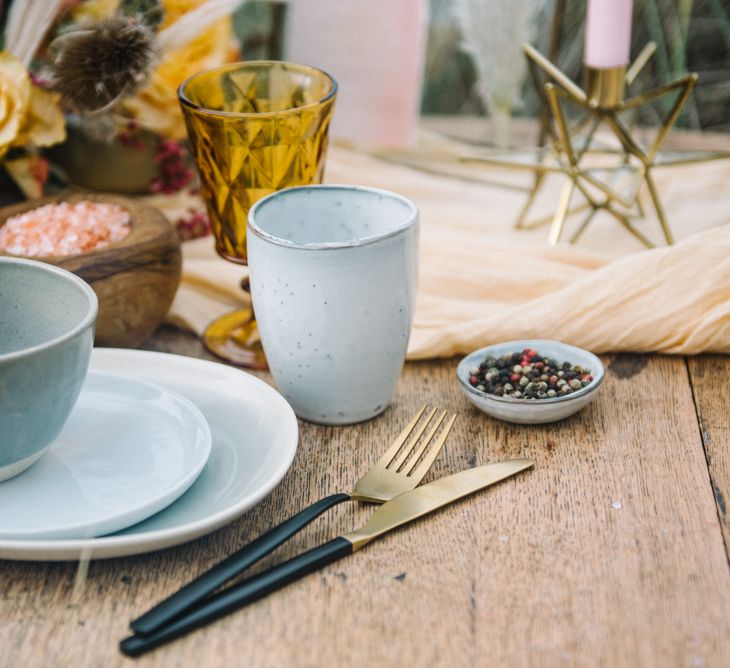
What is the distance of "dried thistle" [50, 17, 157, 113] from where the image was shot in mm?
826

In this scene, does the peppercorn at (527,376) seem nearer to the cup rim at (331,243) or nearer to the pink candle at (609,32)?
the cup rim at (331,243)

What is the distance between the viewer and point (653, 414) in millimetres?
731

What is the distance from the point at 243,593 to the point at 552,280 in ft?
1.46

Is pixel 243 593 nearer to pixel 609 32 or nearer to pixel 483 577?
pixel 483 577

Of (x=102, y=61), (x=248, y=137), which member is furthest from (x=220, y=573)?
(x=102, y=61)

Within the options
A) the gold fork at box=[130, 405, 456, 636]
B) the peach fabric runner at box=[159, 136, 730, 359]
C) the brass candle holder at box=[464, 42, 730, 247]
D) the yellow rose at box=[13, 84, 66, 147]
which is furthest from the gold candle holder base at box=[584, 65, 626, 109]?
the yellow rose at box=[13, 84, 66, 147]

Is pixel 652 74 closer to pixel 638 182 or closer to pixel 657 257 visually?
pixel 638 182

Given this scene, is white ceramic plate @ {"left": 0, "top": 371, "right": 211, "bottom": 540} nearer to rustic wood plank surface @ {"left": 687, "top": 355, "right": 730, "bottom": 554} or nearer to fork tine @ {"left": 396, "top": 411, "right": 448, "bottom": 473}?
fork tine @ {"left": 396, "top": 411, "right": 448, "bottom": 473}

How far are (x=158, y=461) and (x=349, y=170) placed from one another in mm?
589

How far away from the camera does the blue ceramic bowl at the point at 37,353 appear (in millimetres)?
530

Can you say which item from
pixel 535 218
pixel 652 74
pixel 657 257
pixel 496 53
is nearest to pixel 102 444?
pixel 657 257

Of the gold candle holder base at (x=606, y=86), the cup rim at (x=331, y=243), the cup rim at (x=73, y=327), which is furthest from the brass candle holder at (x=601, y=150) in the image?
the cup rim at (x=73, y=327)

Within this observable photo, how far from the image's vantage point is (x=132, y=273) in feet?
2.49

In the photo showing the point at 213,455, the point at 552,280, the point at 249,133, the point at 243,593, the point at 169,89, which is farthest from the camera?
the point at 169,89
